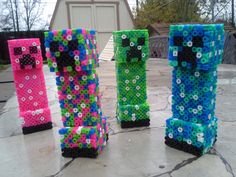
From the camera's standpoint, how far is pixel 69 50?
2.37 meters

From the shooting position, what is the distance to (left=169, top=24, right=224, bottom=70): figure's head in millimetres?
2256

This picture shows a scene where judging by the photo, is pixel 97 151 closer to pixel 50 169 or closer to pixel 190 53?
pixel 50 169

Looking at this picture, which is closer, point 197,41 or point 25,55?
point 197,41

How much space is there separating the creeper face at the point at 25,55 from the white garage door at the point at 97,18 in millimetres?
14256

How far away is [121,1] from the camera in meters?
17.7

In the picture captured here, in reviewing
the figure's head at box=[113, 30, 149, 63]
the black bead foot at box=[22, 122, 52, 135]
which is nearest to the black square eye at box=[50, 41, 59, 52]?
the figure's head at box=[113, 30, 149, 63]

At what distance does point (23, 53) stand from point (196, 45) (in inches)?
79.6

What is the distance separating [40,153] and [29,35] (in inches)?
607

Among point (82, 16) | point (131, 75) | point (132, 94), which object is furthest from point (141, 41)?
point (82, 16)

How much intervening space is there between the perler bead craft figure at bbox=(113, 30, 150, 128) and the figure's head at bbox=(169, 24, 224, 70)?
2.15ft

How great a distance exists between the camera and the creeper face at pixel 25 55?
3191 mm

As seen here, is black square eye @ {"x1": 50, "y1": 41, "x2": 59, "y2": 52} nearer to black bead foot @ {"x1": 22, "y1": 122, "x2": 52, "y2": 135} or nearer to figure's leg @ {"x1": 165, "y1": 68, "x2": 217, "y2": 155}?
figure's leg @ {"x1": 165, "y1": 68, "x2": 217, "y2": 155}

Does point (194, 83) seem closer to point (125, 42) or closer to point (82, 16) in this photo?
point (125, 42)

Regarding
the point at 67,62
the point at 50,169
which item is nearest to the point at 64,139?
the point at 50,169
